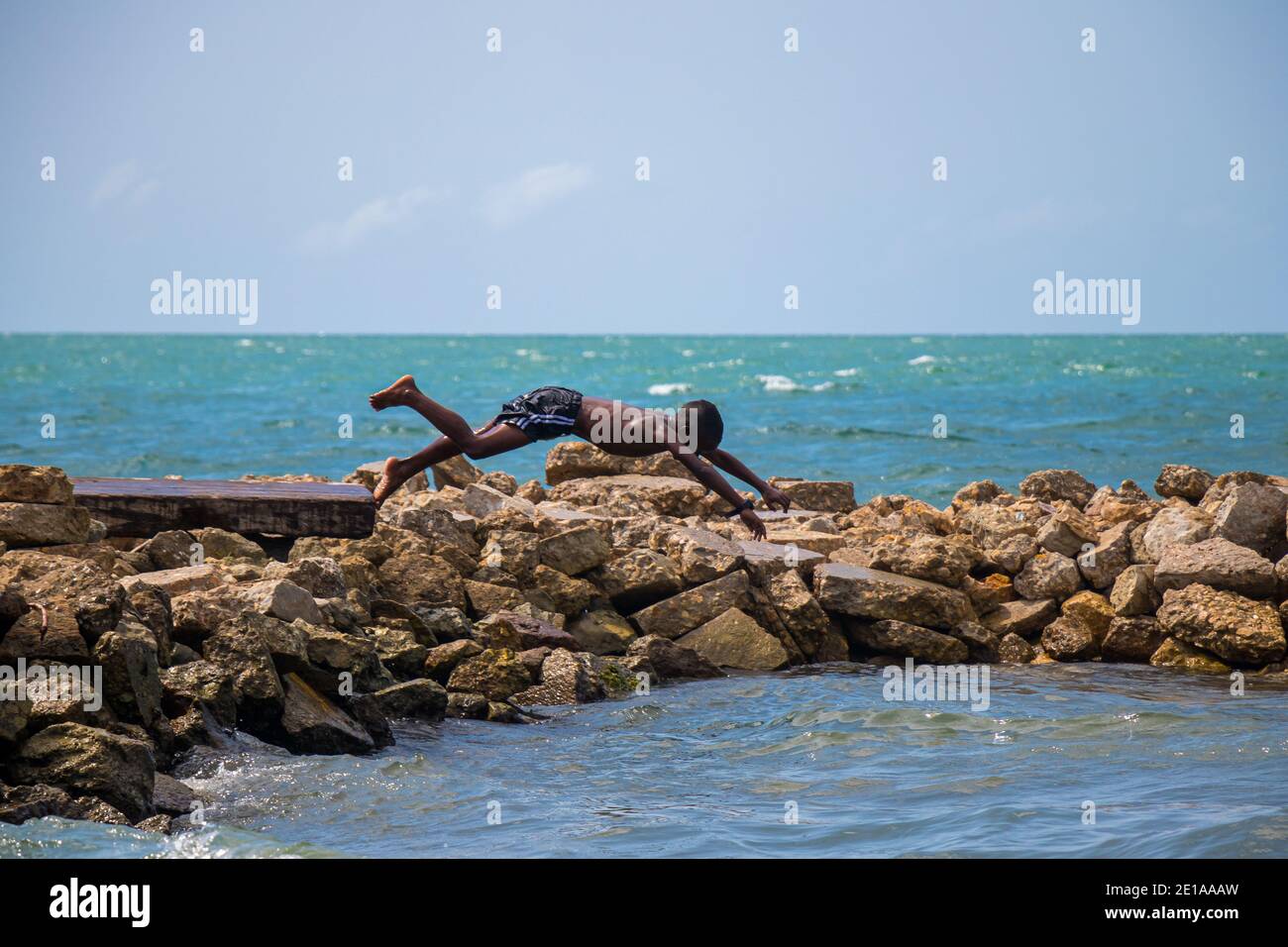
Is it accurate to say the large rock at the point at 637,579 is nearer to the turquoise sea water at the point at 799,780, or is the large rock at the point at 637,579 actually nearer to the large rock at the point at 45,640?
the turquoise sea water at the point at 799,780

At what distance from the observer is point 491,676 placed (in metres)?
8.53

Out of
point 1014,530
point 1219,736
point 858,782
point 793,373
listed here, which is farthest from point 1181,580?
point 793,373

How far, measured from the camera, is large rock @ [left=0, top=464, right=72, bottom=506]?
839 centimetres

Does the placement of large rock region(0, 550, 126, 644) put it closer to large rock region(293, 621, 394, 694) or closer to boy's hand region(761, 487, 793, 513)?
large rock region(293, 621, 394, 694)

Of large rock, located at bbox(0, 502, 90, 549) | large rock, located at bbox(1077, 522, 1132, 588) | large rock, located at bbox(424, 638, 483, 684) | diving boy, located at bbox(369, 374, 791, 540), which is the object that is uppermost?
diving boy, located at bbox(369, 374, 791, 540)

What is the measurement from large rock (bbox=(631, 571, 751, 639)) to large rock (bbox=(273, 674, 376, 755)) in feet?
9.50

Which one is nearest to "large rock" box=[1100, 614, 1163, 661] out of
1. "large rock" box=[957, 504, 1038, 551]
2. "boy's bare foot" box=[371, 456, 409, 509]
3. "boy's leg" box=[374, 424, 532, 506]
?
"large rock" box=[957, 504, 1038, 551]

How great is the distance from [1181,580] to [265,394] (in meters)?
44.3

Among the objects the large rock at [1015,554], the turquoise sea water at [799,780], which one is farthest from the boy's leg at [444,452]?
the large rock at [1015,554]

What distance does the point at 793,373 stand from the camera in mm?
64250

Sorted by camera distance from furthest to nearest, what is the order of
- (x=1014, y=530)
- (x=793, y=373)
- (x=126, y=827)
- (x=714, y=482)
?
1. (x=793, y=373)
2. (x=1014, y=530)
3. (x=714, y=482)
4. (x=126, y=827)

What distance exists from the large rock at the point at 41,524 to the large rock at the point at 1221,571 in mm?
6790

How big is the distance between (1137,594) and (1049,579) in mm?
599
